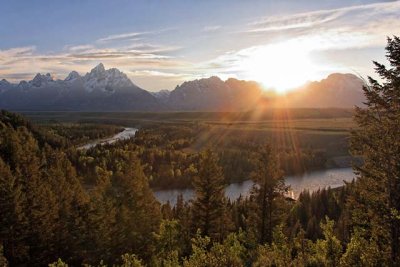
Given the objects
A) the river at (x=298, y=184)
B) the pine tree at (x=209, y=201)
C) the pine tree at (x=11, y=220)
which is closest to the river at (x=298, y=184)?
the river at (x=298, y=184)

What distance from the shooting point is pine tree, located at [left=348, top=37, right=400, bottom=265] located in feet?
84.8

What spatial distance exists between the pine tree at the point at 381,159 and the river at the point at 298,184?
7889cm

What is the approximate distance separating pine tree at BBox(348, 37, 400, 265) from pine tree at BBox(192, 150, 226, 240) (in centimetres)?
1908

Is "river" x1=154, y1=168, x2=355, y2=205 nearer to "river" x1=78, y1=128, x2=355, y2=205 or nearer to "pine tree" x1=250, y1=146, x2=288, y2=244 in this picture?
"river" x1=78, y1=128, x2=355, y2=205

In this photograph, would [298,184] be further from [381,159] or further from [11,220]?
[381,159]

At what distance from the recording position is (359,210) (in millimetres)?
28000

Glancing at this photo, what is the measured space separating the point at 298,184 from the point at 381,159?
367 ft

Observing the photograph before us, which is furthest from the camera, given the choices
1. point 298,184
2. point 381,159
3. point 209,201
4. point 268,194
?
point 298,184

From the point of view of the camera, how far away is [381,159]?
2670cm

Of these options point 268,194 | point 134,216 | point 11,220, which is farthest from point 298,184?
point 11,220

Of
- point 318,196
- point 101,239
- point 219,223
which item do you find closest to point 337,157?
point 318,196

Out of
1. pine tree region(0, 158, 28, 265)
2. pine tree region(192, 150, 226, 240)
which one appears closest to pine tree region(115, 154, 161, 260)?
pine tree region(192, 150, 226, 240)

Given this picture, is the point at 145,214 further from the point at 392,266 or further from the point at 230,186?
the point at 230,186

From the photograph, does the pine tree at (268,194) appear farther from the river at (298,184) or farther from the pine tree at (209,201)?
the river at (298,184)
